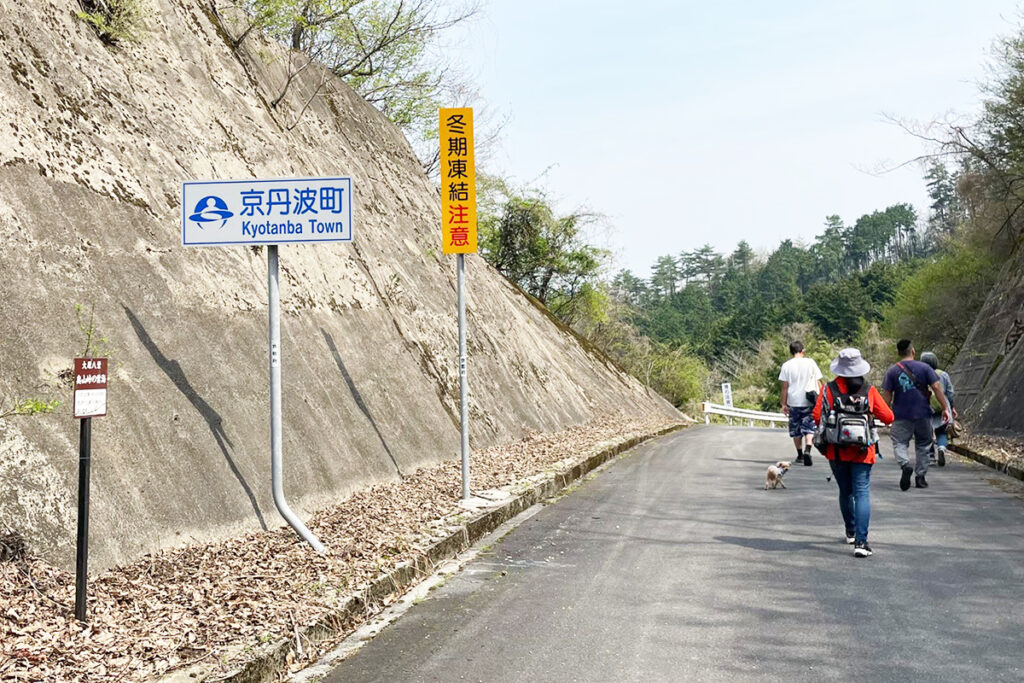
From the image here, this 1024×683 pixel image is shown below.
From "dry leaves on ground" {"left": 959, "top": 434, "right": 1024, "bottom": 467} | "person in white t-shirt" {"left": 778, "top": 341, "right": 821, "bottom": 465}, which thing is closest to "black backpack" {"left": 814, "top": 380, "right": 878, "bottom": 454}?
"person in white t-shirt" {"left": 778, "top": 341, "right": 821, "bottom": 465}

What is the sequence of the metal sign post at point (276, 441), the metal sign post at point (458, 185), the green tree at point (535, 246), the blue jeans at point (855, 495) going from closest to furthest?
1. the metal sign post at point (276, 441)
2. the blue jeans at point (855, 495)
3. the metal sign post at point (458, 185)
4. the green tree at point (535, 246)

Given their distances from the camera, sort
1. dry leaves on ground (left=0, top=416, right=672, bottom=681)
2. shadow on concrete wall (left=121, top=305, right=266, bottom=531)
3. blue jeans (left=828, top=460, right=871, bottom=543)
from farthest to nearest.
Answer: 1. blue jeans (left=828, top=460, right=871, bottom=543)
2. shadow on concrete wall (left=121, top=305, right=266, bottom=531)
3. dry leaves on ground (left=0, top=416, right=672, bottom=681)

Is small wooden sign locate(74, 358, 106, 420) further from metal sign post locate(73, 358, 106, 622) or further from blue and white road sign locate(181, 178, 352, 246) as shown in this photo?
blue and white road sign locate(181, 178, 352, 246)

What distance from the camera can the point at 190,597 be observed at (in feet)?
19.1

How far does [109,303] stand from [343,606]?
11.2ft

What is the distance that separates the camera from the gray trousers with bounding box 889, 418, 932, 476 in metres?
11.9

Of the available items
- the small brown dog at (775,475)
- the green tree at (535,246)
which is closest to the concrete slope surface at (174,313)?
the small brown dog at (775,475)

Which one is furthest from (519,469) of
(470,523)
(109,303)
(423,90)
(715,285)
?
(715,285)

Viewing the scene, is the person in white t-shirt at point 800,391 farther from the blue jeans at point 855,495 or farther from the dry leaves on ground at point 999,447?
the blue jeans at point 855,495

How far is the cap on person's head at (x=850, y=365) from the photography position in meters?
8.34

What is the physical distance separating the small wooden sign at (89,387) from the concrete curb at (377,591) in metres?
1.54

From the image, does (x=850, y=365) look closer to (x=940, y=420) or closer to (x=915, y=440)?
(x=915, y=440)

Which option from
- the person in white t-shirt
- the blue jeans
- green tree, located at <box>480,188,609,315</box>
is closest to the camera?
the blue jeans

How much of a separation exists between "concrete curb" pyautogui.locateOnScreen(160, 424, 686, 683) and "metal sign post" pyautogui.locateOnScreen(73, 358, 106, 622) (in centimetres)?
89
